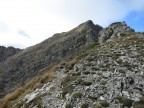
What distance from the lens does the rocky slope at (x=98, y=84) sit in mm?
25766

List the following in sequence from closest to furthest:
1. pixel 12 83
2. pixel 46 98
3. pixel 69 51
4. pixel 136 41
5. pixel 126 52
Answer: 1. pixel 46 98
2. pixel 126 52
3. pixel 136 41
4. pixel 12 83
5. pixel 69 51

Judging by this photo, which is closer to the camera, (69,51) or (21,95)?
(21,95)

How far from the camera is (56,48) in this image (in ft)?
634

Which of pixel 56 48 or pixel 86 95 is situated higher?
pixel 56 48

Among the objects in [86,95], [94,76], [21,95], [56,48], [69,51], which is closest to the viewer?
[86,95]

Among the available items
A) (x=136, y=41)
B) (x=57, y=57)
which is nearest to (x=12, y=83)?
(x=57, y=57)

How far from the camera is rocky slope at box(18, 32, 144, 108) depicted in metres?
25.8

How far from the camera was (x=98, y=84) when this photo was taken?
28859 mm

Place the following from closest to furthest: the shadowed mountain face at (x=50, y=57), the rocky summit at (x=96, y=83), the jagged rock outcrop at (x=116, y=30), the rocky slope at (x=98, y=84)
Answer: the rocky slope at (x=98, y=84) → the rocky summit at (x=96, y=83) → the jagged rock outcrop at (x=116, y=30) → the shadowed mountain face at (x=50, y=57)

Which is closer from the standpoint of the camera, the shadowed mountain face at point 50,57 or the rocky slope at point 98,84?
the rocky slope at point 98,84

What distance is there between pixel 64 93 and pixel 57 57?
151 meters

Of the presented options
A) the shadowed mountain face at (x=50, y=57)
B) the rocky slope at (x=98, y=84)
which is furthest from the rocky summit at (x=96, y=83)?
the shadowed mountain face at (x=50, y=57)

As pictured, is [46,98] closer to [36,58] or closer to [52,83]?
[52,83]

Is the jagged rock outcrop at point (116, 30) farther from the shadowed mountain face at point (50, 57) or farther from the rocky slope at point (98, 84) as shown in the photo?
the shadowed mountain face at point (50, 57)
